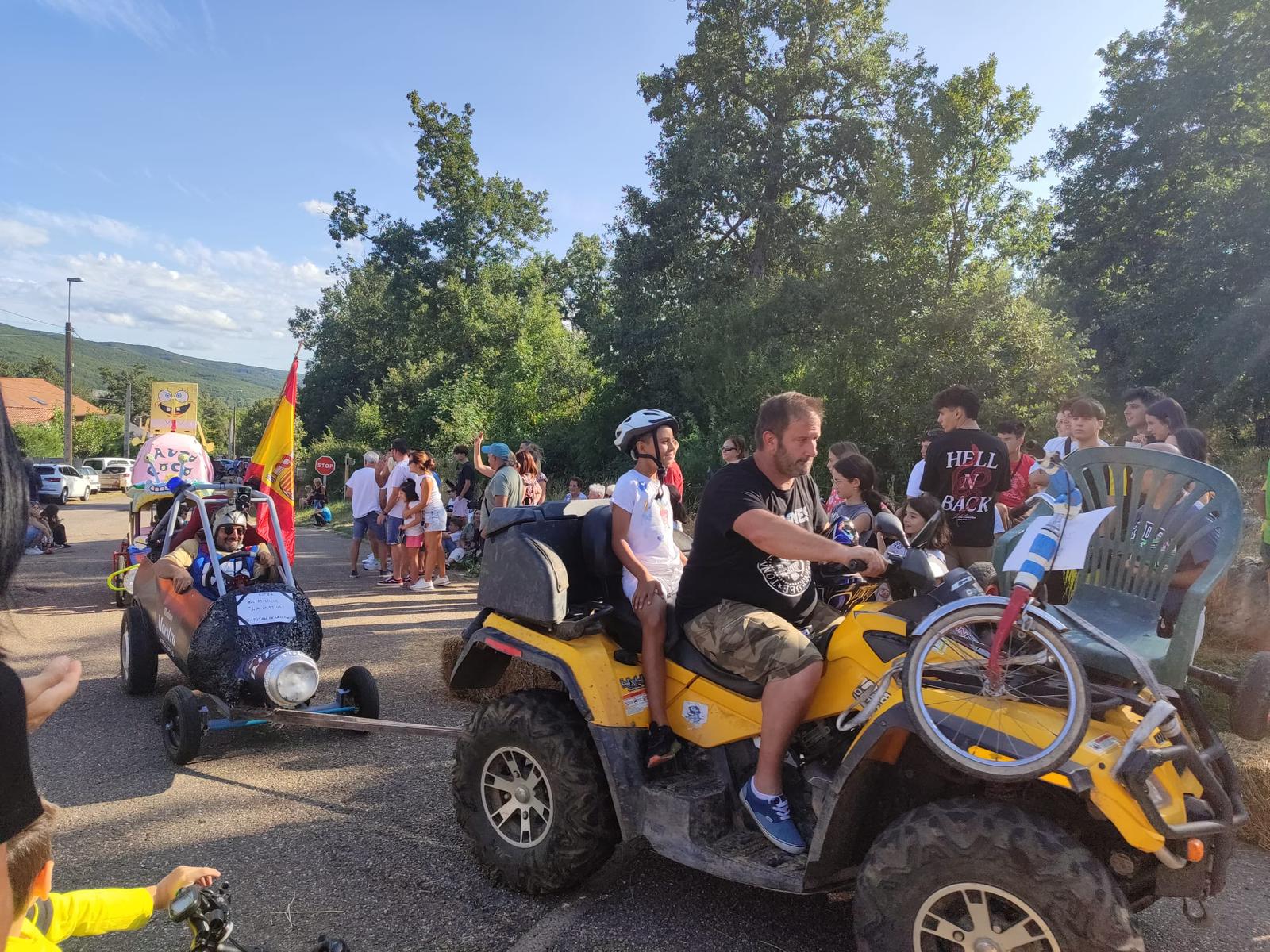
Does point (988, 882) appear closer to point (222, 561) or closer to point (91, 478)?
point (222, 561)

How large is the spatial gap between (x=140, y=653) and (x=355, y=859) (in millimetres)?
3498

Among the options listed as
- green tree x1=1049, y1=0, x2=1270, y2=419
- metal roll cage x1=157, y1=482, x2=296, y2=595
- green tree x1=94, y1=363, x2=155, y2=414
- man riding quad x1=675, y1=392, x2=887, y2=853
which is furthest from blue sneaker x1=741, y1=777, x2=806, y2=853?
green tree x1=94, y1=363, x2=155, y2=414

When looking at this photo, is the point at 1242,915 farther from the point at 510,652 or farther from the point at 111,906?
the point at 111,906

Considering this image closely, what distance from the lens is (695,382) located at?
20281 millimetres

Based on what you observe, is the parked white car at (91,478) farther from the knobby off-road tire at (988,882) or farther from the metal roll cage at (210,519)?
the knobby off-road tire at (988,882)

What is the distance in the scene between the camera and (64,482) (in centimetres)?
3356

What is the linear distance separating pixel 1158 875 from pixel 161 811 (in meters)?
4.45

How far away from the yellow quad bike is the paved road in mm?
269

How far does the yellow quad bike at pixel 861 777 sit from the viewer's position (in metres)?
2.29

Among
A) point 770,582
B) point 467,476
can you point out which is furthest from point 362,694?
point 467,476

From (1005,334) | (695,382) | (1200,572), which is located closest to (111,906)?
(1200,572)

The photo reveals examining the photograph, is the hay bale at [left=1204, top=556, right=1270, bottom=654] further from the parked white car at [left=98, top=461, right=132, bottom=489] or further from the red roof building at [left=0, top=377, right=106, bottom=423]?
the red roof building at [left=0, top=377, right=106, bottom=423]

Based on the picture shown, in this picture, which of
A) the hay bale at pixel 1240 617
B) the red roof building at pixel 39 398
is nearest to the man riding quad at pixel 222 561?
the hay bale at pixel 1240 617

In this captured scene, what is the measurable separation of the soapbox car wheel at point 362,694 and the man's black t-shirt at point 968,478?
3.90m
